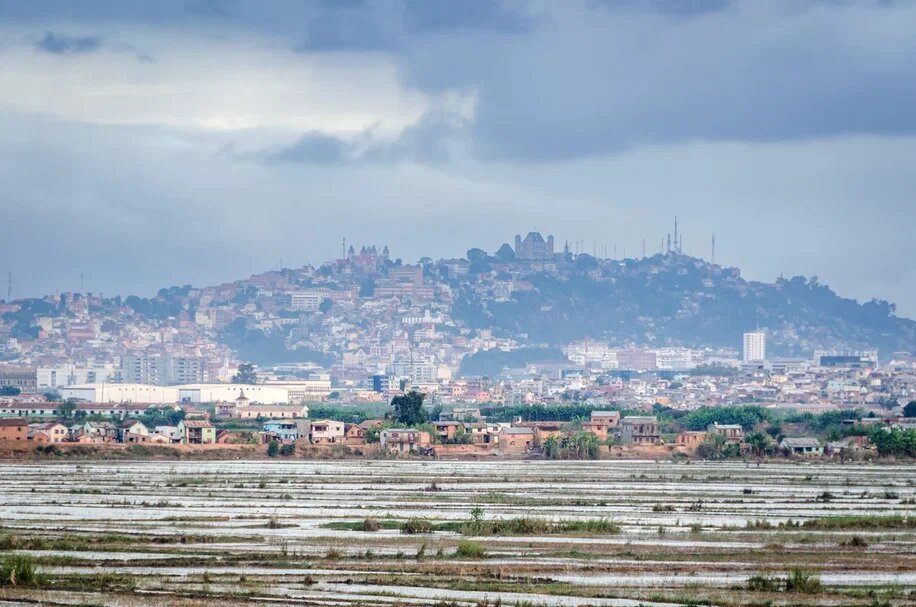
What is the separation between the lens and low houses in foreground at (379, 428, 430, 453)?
92.6 meters

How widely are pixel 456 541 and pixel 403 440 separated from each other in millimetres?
57990

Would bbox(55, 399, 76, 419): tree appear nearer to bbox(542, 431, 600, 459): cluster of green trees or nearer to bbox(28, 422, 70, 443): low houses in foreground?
bbox(28, 422, 70, 443): low houses in foreground

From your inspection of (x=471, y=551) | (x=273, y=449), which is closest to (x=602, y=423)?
(x=273, y=449)

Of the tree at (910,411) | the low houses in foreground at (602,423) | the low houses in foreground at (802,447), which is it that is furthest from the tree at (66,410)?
the tree at (910,411)

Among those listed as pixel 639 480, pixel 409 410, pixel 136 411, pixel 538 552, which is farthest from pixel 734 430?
pixel 538 552

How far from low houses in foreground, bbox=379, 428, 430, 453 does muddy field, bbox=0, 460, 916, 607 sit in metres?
31.3

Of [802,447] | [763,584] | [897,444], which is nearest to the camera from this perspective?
[763,584]

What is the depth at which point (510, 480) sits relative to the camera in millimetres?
62094

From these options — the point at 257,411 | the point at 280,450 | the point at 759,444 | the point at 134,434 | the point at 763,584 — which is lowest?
the point at 763,584

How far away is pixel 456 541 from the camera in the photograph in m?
35.7

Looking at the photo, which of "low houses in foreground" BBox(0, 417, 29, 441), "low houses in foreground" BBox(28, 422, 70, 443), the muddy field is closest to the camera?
the muddy field

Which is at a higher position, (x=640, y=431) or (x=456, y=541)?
(x=640, y=431)

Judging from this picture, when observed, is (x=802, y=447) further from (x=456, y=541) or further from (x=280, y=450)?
(x=456, y=541)

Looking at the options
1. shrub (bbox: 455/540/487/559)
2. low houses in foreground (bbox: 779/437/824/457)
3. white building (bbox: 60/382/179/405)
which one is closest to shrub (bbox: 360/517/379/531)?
shrub (bbox: 455/540/487/559)
